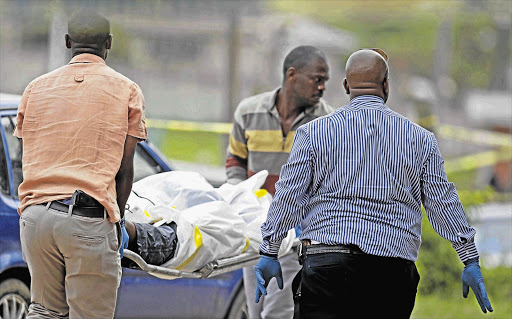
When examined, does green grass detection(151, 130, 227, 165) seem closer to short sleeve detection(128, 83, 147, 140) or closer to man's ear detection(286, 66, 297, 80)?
man's ear detection(286, 66, 297, 80)

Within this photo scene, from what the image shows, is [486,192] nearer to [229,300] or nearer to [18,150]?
[229,300]

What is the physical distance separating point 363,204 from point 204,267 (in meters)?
1.39

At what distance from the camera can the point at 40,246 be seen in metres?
4.06

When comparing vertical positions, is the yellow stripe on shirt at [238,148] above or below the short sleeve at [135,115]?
below

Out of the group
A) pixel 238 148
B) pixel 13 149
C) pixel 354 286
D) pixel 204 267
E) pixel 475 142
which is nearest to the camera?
pixel 354 286

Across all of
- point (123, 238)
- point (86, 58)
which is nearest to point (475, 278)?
point (123, 238)

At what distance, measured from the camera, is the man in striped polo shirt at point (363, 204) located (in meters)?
3.84

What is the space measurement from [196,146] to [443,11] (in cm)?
1364

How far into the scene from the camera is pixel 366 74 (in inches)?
161

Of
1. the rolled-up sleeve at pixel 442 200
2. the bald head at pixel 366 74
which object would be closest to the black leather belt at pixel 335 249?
the rolled-up sleeve at pixel 442 200

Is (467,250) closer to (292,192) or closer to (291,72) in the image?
(292,192)

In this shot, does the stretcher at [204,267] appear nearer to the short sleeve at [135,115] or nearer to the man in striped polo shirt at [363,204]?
the short sleeve at [135,115]

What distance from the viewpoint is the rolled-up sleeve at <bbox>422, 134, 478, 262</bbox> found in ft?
13.2

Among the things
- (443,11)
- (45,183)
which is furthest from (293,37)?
(45,183)
